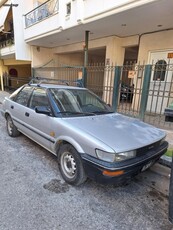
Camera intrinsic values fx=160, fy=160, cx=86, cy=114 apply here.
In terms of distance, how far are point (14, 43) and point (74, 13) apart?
5.67 meters

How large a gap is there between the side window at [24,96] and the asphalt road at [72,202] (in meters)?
1.42

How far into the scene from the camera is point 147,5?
14.3 ft

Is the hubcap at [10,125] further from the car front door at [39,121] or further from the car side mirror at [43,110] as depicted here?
the car side mirror at [43,110]

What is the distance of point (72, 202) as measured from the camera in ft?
7.25

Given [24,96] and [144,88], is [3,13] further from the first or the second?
[144,88]

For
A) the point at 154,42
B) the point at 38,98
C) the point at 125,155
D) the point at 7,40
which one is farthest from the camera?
the point at 7,40

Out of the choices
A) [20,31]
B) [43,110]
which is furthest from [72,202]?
[20,31]

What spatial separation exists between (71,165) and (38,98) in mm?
1609

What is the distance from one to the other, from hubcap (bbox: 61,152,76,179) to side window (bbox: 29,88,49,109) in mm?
1047

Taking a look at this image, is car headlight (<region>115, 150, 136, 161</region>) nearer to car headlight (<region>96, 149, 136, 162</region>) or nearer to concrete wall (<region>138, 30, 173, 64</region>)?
car headlight (<region>96, 149, 136, 162</region>)

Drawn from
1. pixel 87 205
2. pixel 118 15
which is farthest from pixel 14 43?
pixel 87 205

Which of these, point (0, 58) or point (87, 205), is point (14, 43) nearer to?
point (0, 58)

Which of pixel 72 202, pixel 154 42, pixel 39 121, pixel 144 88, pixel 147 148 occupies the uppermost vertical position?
pixel 154 42

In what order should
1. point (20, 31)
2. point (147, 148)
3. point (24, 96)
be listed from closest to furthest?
point (147, 148) → point (24, 96) → point (20, 31)
